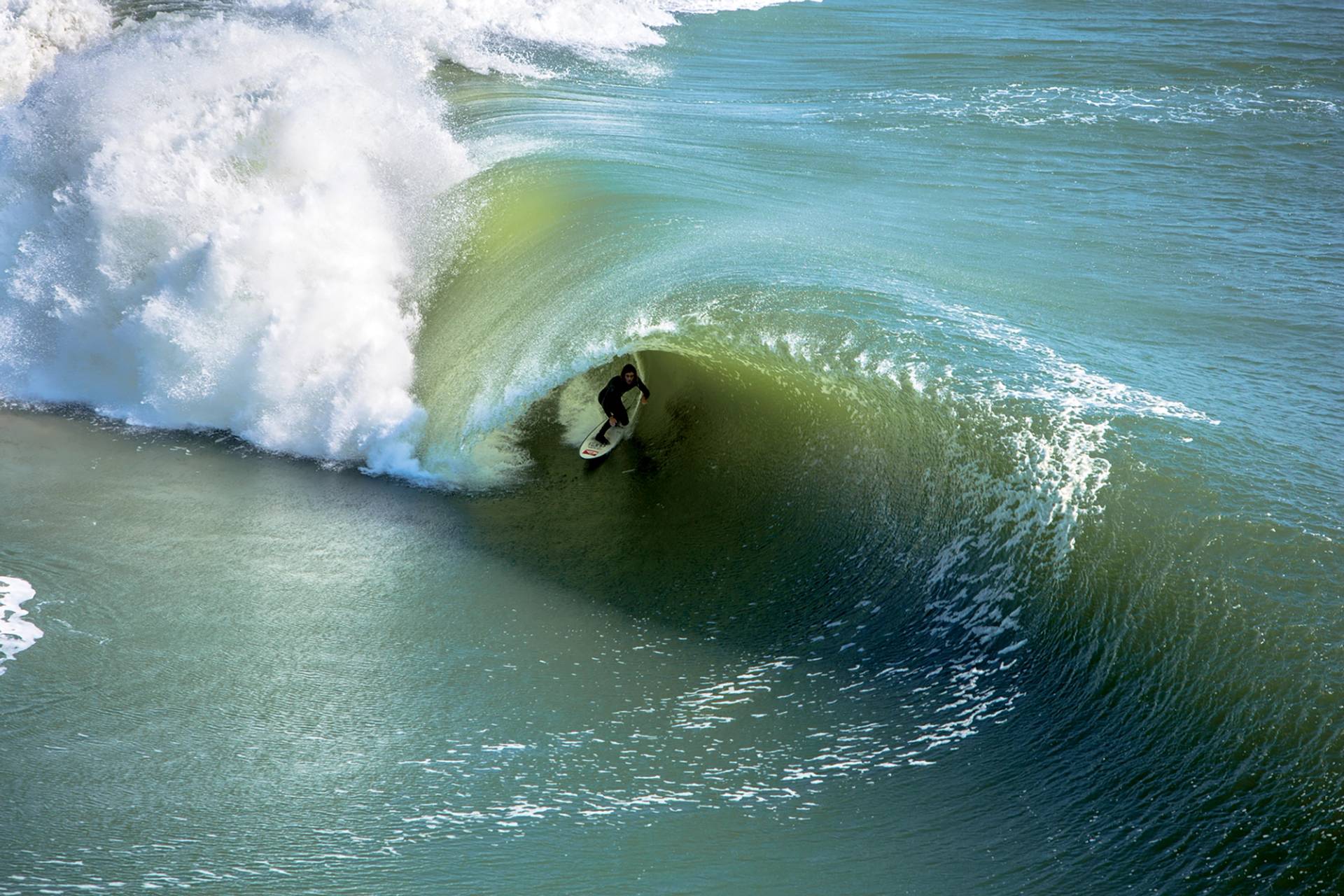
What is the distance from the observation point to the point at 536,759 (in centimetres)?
618

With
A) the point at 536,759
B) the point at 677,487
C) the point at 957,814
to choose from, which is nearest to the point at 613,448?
the point at 677,487

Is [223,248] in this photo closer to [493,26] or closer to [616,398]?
[616,398]

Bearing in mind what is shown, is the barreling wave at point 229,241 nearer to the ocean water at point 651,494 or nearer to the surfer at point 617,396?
the ocean water at point 651,494

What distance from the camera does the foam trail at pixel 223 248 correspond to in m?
10.1

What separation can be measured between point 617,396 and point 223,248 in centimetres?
424

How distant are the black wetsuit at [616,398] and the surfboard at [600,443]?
0.13 ft

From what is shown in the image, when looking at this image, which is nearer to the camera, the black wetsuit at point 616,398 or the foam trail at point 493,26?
the black wetsuit at point 616,398

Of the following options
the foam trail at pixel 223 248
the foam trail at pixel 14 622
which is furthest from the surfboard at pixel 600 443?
the foam trail at pixel 14 622

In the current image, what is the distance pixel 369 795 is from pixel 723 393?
4.85 m

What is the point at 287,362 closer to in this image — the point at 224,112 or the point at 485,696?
the point at 224,112

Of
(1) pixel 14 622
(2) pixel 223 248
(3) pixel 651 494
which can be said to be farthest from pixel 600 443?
(1) pixel 14 622

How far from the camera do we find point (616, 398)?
31.7 feet

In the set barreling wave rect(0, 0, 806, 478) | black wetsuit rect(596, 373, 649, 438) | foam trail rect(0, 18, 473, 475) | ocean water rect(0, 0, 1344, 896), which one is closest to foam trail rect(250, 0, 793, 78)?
ocean water rect(0, 0, 1344, 896)

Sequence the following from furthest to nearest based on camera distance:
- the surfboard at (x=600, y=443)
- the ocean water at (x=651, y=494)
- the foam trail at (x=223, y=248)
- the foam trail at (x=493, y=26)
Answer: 1. the foam trail at (x=493, y=26)
2. the foam trail at (x=223, y=248)
3. the surfboard at (x=600, y=443)
4. the ocean water at (x=651, y=494)
